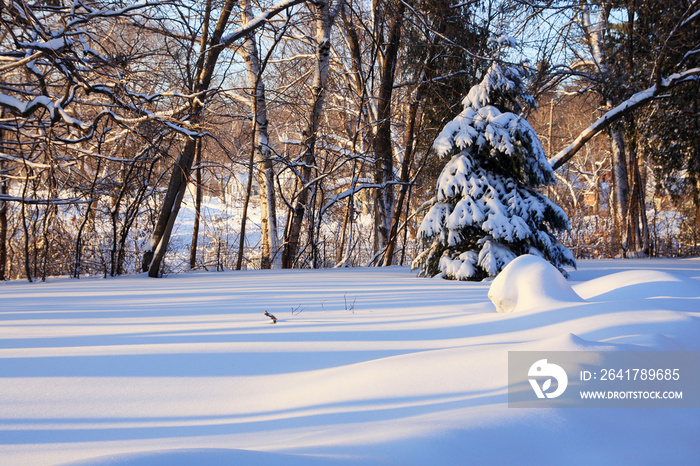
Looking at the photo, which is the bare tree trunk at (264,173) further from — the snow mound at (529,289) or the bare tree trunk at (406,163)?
the snow mound at (529,289)

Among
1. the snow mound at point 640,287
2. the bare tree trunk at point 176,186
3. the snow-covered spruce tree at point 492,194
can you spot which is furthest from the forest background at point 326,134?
the snow mound at point 640,287

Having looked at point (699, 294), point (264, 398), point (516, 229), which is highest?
point (516, 229)

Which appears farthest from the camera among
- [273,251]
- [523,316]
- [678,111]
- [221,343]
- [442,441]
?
[678,111]

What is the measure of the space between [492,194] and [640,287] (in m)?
2.01

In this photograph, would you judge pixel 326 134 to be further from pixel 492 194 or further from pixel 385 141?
pixel 492 194

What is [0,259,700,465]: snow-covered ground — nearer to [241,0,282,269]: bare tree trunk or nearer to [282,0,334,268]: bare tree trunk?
[282,0,334,268]: bare tree trunk

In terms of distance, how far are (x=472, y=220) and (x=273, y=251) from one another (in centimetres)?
508

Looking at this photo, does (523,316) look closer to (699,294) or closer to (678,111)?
(699,294)

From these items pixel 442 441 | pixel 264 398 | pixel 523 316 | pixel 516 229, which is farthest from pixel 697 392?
pixel 516 229

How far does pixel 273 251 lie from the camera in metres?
9.41

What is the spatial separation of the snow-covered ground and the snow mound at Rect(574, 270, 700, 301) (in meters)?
0.03

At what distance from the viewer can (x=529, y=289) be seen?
129 inches

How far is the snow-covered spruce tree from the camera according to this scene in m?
5.28

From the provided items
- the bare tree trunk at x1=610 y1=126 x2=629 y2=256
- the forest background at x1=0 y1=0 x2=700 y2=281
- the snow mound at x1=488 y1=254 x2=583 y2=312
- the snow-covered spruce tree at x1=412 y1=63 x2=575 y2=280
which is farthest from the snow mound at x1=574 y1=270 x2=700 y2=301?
the bare tree trunk at x1=610 y1=126 x2=629 y2=256
